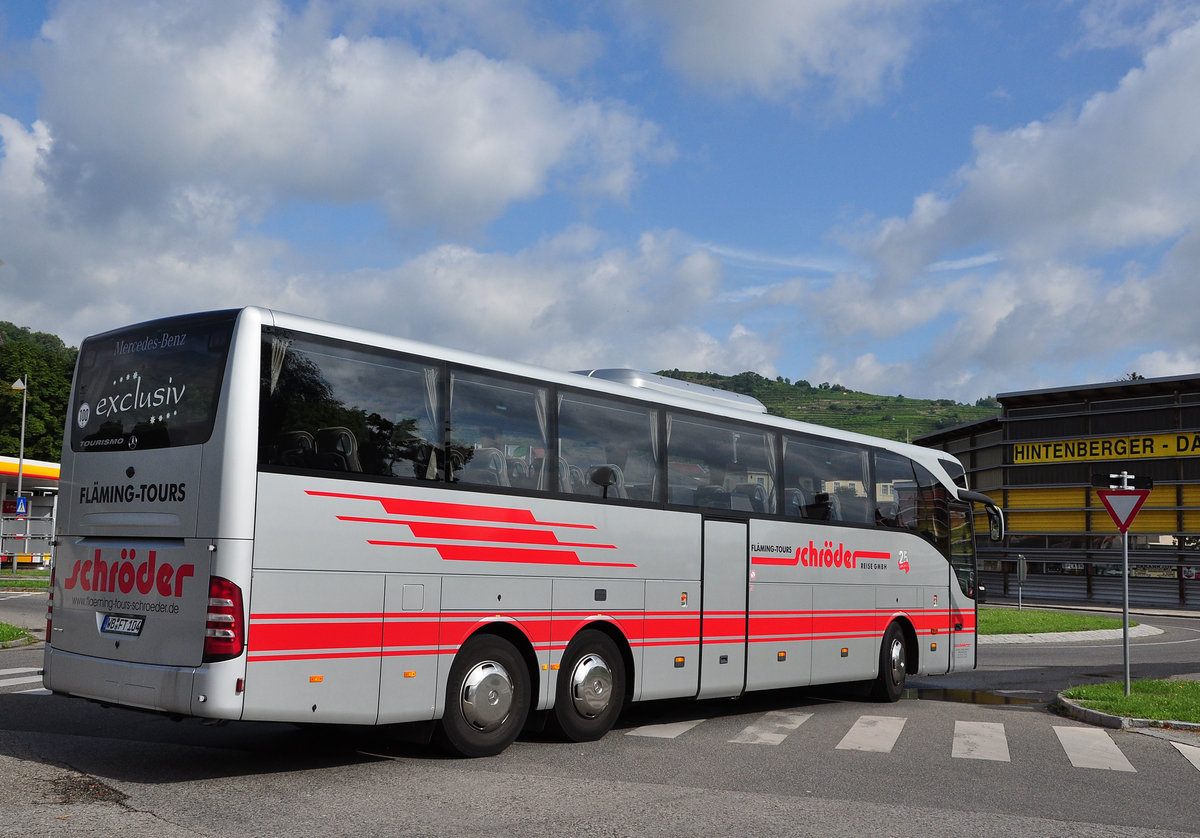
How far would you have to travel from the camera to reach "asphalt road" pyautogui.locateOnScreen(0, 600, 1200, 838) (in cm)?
700

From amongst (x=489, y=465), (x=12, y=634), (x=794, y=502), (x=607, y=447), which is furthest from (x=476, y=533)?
(x=12, y=634)

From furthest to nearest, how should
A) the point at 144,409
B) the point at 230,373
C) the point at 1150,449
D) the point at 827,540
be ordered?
the point at 1150,449, the point at 827,540, the point at 144,409, the point at 230,373

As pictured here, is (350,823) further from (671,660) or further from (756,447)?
(756,447)

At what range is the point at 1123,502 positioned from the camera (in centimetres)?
1488

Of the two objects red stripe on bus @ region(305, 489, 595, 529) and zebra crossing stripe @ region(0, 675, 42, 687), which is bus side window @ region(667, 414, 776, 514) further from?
zebra crossing stripe @ region(0, 675, 42, 687)

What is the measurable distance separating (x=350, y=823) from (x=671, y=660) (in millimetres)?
5070

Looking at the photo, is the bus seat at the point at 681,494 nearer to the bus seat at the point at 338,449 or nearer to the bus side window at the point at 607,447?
the bus side window at the point at 607,447

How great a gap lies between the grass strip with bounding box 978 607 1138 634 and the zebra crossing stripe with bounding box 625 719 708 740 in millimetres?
16755

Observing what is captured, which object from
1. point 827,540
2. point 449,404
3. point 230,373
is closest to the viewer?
point 230,373

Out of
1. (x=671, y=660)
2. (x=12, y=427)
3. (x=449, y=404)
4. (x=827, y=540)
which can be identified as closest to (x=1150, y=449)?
(x=827, y=540)

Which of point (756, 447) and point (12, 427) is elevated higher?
point (12, 427)

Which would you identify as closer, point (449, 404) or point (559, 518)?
point (449, 404)

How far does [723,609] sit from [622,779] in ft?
12.5

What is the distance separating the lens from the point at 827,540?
544 inches
